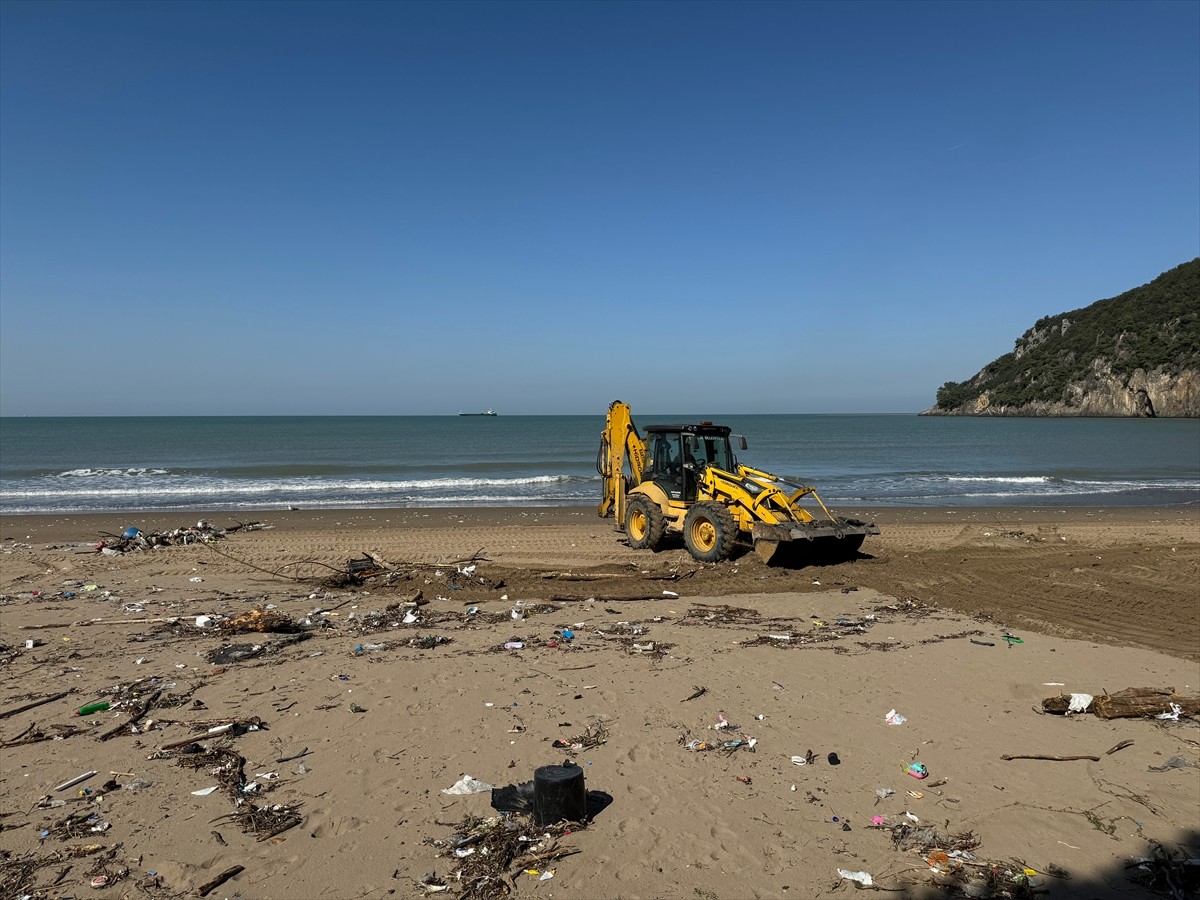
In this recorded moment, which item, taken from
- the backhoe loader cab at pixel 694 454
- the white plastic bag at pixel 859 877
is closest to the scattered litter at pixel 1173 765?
the white plastic bag at pixel 859 877

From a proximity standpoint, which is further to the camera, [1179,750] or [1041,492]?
[1041,492]

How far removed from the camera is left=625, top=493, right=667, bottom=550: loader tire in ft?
43.2

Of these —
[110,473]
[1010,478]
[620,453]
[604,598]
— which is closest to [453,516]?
[620,453]

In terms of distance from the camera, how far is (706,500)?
40.6 ft

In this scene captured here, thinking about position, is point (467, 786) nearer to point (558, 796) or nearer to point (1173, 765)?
point (558, 796)

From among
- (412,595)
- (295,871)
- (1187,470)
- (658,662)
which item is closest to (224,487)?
(412,595)

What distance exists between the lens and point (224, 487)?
26953 mm

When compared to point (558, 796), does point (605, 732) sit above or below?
below

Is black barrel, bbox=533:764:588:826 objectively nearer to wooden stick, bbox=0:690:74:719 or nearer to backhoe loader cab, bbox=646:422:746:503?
wooden stick, bbox=0:690:74:719

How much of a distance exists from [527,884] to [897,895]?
5.94 ft

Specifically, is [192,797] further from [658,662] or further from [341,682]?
[658,662]

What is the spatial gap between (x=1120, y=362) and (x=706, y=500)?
10937 cm

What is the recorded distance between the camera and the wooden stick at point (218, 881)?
3.52 meters

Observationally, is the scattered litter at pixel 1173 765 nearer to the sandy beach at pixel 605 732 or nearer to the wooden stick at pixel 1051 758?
the sandy beach at pixel 605 732
